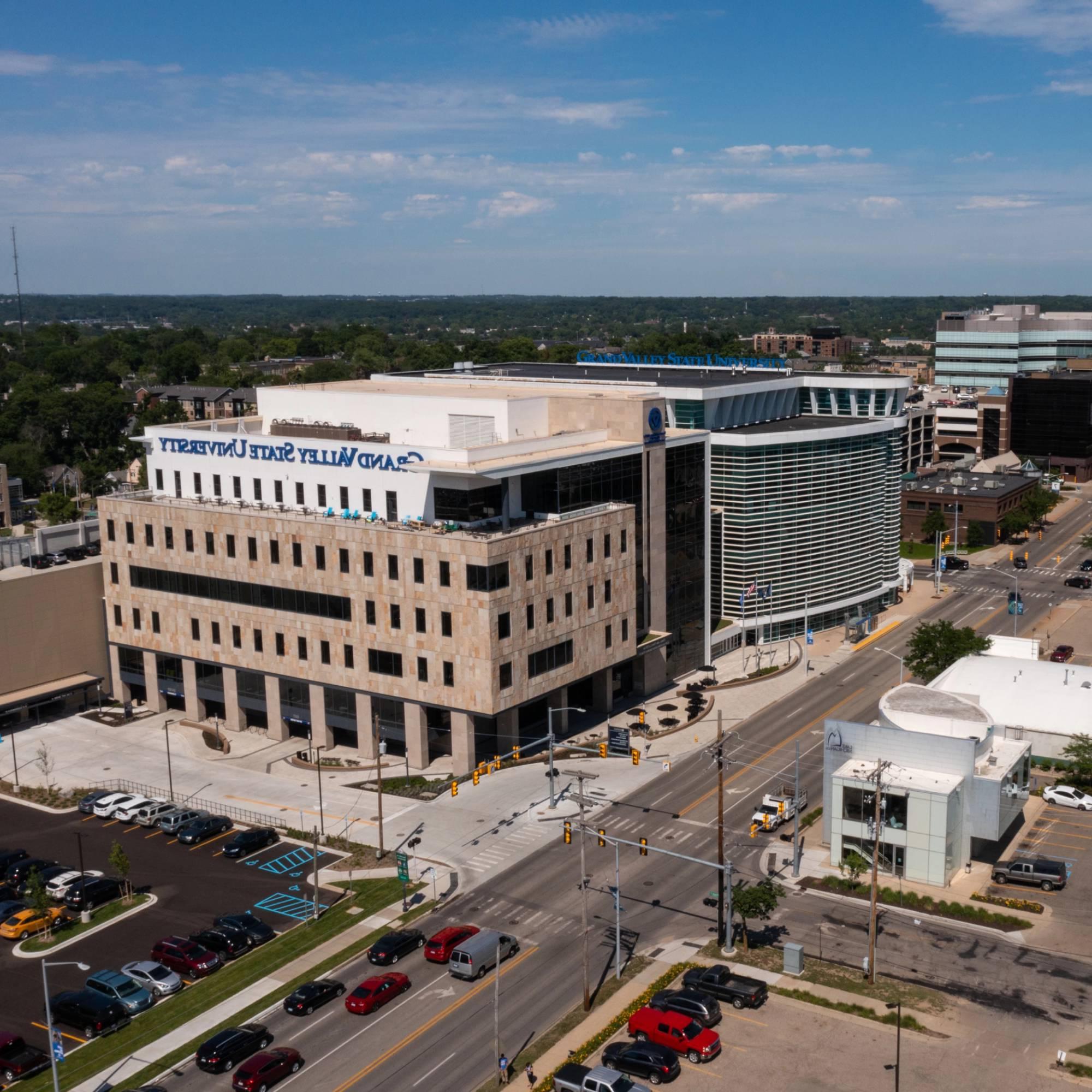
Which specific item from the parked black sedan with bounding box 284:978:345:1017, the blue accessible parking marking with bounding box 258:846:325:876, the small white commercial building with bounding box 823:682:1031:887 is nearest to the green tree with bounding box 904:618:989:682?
the small white commercial building with bounding box 823:682:1031:887

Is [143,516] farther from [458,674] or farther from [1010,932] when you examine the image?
[1010,932]

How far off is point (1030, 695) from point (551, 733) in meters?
46.5

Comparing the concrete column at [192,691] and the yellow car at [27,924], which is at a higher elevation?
the concrete column at [192,691]

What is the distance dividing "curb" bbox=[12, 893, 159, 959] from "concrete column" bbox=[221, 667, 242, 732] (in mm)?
32953

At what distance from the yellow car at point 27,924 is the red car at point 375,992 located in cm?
2297

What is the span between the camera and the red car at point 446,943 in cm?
7206

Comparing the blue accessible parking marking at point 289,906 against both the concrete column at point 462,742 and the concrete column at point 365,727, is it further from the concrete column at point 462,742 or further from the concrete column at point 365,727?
the concrete column at point 365,727

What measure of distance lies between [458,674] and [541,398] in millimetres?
34346

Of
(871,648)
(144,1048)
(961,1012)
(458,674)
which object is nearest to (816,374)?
(871,648)

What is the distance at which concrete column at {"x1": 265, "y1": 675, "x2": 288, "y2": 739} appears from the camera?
368 ft

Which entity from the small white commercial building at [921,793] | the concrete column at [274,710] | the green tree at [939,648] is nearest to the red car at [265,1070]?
the small white commercial building at [921,793]

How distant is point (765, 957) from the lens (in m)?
72.2

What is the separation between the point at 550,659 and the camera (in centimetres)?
10519

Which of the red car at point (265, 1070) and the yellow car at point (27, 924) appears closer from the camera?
the red car at point (265, 1070)
